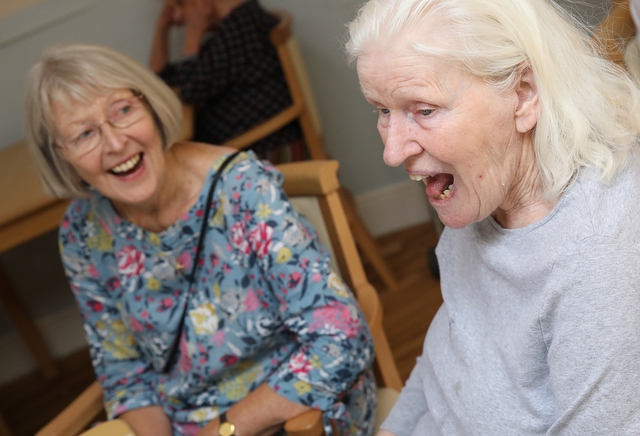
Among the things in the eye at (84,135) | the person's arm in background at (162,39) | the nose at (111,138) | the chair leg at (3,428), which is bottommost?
the chair leg at (3,428)

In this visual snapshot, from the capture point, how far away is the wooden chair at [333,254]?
1.45 metres

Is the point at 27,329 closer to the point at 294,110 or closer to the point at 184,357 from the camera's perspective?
the point at 294,110

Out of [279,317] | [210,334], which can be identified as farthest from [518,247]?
[210,334]

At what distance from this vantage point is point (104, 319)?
1.67 metres

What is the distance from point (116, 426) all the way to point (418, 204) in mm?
2455

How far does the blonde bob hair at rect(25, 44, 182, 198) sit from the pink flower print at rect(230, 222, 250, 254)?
0.94 feet

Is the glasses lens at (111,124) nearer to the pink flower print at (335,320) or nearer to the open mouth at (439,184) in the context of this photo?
the pink flower print at (335,320)

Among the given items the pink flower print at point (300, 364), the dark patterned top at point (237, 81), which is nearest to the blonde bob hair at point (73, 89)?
the pink flower print at point (300, 364)

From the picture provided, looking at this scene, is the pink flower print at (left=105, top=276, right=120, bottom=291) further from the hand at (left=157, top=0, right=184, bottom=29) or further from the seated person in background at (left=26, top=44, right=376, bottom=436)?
the hand at (left=157, top=0, right=184, bottom=29)

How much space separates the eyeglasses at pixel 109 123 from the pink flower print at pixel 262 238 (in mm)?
393

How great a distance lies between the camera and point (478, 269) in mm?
1041

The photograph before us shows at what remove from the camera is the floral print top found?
1355mm

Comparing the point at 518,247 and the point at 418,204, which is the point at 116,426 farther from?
the point at 418,204

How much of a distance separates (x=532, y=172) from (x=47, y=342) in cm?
301
